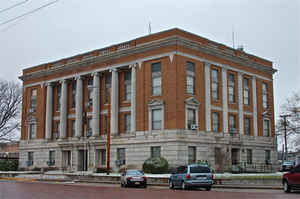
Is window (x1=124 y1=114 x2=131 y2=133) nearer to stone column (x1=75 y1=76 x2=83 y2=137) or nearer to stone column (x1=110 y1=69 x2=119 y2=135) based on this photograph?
stone column (x1=110 y1=69 x2=119 y2=135)

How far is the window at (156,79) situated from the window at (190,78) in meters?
3.05

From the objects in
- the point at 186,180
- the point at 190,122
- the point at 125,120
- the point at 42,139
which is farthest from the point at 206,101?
the point at 42,139

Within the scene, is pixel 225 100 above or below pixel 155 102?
above

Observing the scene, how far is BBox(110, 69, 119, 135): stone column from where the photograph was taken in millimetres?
52125

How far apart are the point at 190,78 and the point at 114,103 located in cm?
990

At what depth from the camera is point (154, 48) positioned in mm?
48781

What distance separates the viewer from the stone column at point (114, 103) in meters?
52.1

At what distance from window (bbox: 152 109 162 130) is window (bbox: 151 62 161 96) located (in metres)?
1.96

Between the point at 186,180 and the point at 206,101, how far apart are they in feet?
68.7

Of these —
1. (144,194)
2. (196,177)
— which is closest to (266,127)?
(196,177)

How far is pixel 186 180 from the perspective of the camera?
29.7 m

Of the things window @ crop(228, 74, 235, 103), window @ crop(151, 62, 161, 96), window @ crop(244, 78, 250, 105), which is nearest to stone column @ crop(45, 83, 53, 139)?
window @ crop(151, 62, 161, 96)

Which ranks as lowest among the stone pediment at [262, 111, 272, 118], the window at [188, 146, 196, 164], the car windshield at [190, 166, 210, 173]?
the car windshield at [190, 166, 210, 173]

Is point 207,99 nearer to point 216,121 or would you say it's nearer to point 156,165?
point 216,121
